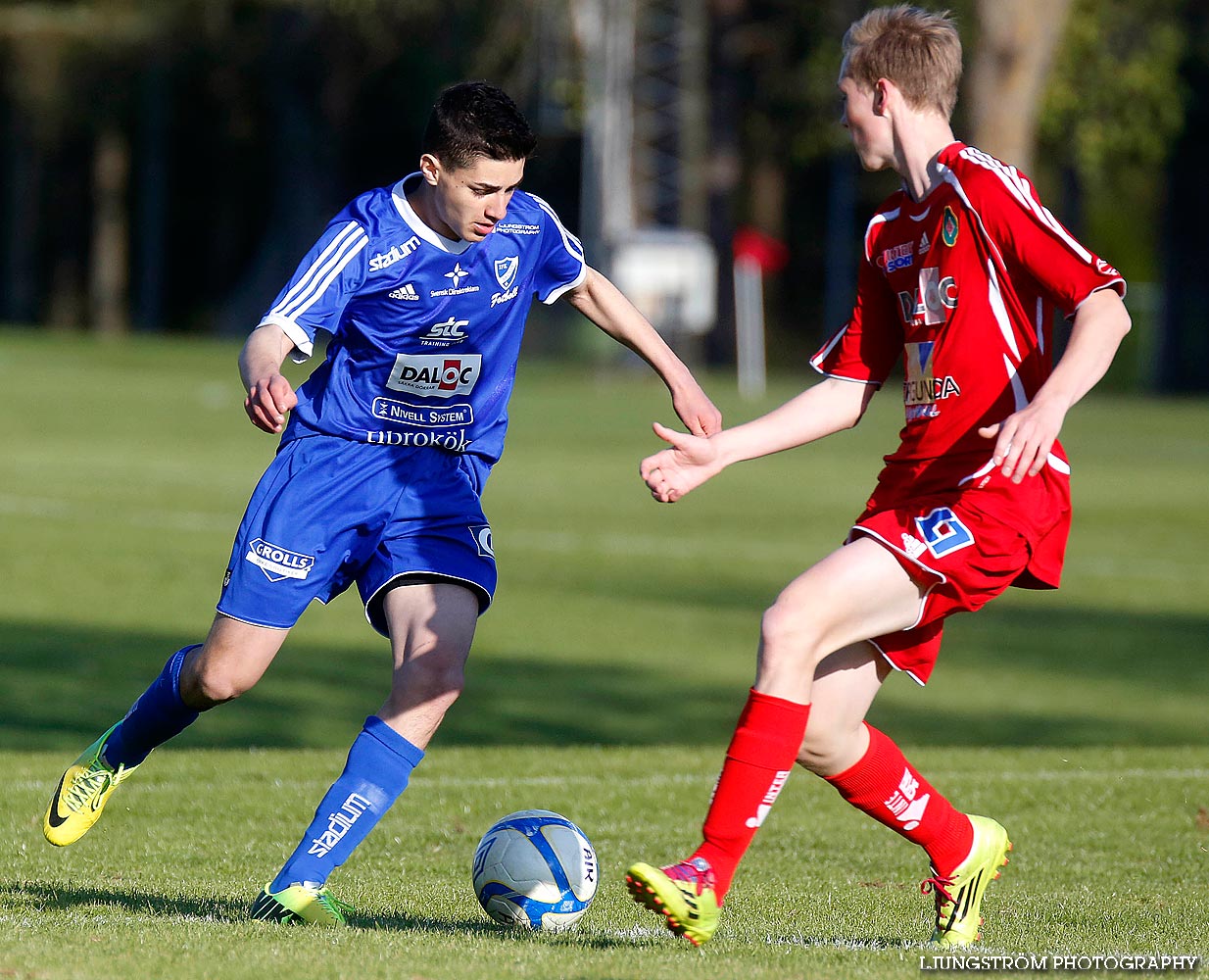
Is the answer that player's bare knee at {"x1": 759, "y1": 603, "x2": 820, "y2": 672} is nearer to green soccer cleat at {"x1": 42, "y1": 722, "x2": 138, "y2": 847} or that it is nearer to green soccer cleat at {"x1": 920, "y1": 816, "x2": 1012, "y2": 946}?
green soccer cleat at {"x1": 920, "y1": 816, "x2": 1012, "y2": 946}

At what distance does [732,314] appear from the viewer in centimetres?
4950

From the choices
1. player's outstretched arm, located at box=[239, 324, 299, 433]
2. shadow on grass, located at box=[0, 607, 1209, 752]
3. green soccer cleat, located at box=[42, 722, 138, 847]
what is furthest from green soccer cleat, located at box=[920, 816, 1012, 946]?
shadow on grass, located at box=[0, 607, 1209, 752]

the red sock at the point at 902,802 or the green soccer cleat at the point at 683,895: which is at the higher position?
the green soccer cleat at the point at 683,895

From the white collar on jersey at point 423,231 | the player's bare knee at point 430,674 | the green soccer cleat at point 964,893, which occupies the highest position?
the white collar on jersey at point 423,231

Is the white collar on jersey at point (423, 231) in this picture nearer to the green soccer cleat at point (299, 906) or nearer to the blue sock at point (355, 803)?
the blue sock at point (355, 803)

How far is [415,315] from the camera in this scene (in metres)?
5.14

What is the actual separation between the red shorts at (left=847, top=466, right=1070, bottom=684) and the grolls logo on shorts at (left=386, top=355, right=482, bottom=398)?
120 cm

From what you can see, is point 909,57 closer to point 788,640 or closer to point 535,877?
point 788,640

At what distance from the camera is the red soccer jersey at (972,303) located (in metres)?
4.57

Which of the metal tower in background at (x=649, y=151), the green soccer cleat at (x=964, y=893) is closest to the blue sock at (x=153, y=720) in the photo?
the green soccer cleat at (x=964, y=893)

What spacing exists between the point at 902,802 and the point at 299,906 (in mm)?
1507

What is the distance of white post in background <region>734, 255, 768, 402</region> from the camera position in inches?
1516

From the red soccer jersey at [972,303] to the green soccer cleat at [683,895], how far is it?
3.55 feet

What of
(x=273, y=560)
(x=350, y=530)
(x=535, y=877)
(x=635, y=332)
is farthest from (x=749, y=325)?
(x=535, y=877)
